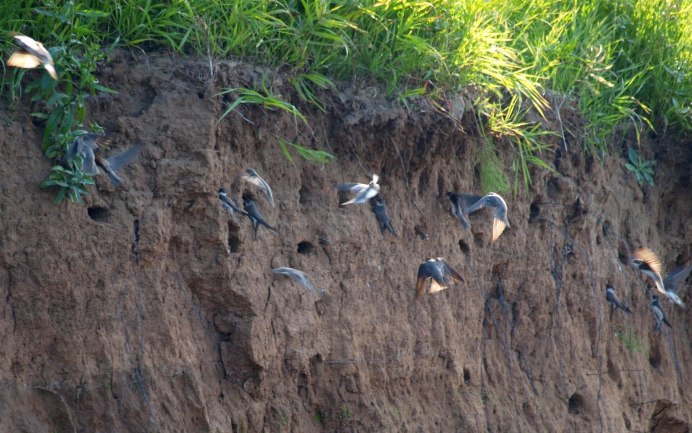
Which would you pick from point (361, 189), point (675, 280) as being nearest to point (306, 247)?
point (361, 189)

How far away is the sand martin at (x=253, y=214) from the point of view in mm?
4605

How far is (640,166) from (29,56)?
177 inches

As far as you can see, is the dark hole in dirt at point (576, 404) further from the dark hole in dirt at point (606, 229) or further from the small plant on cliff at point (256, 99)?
the small plant on cliff at point (256, 99)

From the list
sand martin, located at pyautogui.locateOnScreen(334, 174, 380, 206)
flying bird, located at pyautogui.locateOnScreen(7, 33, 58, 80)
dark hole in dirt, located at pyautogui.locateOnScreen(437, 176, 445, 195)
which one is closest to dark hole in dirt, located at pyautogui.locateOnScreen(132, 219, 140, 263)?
flying bird, located at pyautogui.locateOnScreen(7, 33, 58, 80)

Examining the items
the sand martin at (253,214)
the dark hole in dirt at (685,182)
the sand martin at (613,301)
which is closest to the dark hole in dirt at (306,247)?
the sand martin at (253,214)

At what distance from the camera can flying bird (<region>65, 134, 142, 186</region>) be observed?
3.98 m

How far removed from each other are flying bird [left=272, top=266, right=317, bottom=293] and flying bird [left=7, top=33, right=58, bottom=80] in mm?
1357

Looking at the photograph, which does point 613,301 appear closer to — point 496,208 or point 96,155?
point 496,208

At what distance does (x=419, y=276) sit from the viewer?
525 centimetres

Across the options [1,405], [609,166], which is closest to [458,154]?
[609,166]

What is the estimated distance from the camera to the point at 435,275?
5.18 meters

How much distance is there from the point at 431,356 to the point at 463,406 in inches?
13.5

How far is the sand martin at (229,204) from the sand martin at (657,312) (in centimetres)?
348

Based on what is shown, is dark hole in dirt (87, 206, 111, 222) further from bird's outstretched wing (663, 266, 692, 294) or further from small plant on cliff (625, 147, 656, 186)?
bird's outstretched wing (663, 266, 692, 294)
